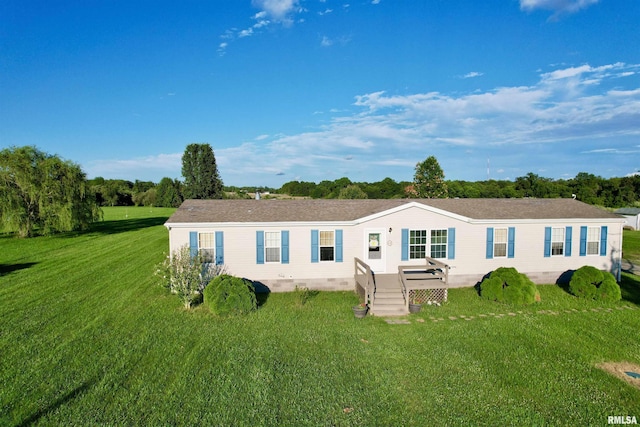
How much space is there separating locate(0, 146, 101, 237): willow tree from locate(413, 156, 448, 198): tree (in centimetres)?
4198

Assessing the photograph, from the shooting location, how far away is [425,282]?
13.3m

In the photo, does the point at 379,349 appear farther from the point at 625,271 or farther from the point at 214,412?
the point at 625,271

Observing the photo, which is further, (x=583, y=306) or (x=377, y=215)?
(x=377, y=215)

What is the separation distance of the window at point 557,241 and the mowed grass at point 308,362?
252 centimetres

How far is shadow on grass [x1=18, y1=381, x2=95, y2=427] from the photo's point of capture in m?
6.39

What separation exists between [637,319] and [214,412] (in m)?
14.0

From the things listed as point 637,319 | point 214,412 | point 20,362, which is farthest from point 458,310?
point 20,362

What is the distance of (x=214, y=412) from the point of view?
264 inches

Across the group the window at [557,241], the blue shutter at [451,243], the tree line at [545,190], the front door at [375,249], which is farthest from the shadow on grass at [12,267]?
the tree line at [545,190]

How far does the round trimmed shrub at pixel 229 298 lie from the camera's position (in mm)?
11805

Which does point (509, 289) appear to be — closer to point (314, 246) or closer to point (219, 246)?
point (314, 246)

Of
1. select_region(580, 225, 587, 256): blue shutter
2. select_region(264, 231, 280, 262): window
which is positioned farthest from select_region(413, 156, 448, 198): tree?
select_region(264, 231, 280, 262): window

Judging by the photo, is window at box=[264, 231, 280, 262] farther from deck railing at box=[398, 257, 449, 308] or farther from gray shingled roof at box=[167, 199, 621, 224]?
deck railing at box=[398, 257, 449, 308]

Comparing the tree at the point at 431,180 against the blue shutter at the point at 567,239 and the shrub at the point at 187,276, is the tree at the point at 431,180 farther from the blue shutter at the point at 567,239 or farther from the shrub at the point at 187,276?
the shrub at the point at 187,276
